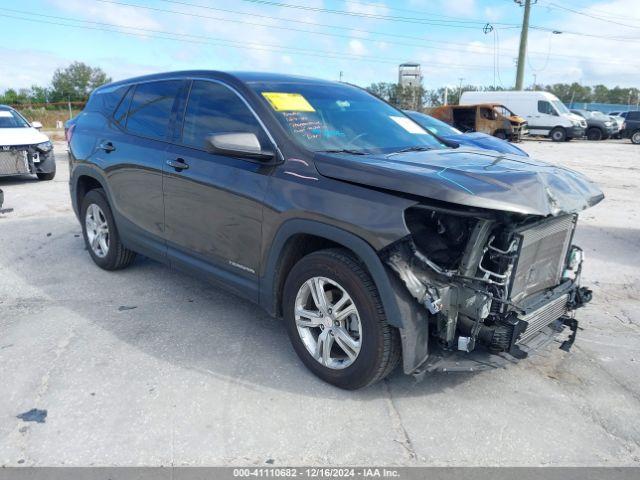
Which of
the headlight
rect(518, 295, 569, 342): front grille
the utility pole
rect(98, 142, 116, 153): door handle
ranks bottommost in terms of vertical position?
rect(518, 295, 569, 342): front grille

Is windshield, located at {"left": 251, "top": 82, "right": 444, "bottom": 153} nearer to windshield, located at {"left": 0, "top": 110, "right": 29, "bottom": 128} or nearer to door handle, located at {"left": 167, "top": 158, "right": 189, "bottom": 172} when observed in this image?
door handle, located at {"left": 167, "top": 158, "right": 189, "bottom": 172}

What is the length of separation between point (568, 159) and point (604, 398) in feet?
56.8

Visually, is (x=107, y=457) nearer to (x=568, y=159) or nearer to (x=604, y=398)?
(x=604, y=398)

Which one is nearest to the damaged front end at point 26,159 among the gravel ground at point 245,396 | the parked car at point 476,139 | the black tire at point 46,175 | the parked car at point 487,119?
the black tire at point 46,175

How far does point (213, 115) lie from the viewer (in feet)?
12.6

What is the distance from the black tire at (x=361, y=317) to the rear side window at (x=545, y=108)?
97.0 feet

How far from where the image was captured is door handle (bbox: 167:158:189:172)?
390cm

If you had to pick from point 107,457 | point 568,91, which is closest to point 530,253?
point 107,457

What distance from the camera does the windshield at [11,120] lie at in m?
10.9

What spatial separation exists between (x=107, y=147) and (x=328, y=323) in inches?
115

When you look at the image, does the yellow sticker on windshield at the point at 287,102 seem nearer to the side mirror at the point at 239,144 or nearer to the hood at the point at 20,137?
the side mirror at the point at 239,144

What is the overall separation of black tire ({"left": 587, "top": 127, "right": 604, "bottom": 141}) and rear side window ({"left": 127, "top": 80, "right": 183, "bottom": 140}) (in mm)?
32054

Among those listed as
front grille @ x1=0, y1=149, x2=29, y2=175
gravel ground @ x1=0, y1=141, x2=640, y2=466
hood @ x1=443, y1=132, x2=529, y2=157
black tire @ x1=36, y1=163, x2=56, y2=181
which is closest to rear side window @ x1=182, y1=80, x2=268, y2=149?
gravel ground @ x1=0, y1=141, x2=640, y2=466

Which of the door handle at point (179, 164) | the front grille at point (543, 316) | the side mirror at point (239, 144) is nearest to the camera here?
the front grille at point (543, 316)
